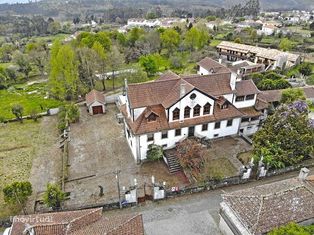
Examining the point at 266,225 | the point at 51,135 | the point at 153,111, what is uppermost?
the point at 153,111

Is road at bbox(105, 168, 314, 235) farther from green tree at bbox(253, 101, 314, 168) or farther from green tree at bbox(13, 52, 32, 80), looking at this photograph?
green tree at bbox(13, 52, 32, 80)

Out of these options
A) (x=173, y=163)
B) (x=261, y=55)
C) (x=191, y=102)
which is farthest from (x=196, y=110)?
(x=261, y=55)

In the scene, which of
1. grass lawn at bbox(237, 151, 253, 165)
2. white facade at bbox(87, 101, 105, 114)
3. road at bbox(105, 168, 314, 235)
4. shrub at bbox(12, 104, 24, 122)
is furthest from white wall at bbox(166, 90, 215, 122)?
shrub at bbox(12, 104, 24, 122)

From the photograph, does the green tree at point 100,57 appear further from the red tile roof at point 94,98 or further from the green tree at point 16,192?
the green tree at point 16,192

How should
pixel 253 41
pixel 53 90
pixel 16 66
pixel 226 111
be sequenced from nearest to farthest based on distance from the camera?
pixel 226 111 < pixel 53 90 < pixel 16 66 < pixel 253 41

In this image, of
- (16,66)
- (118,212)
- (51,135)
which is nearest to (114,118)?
(51,135)

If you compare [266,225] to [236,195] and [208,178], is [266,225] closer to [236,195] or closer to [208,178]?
[236,195]

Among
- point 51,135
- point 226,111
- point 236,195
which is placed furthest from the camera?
point 51,135

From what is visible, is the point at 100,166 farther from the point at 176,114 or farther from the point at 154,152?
the point at 176,114

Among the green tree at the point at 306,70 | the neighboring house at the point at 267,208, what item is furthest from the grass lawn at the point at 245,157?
the green tree at the point at 306,70
